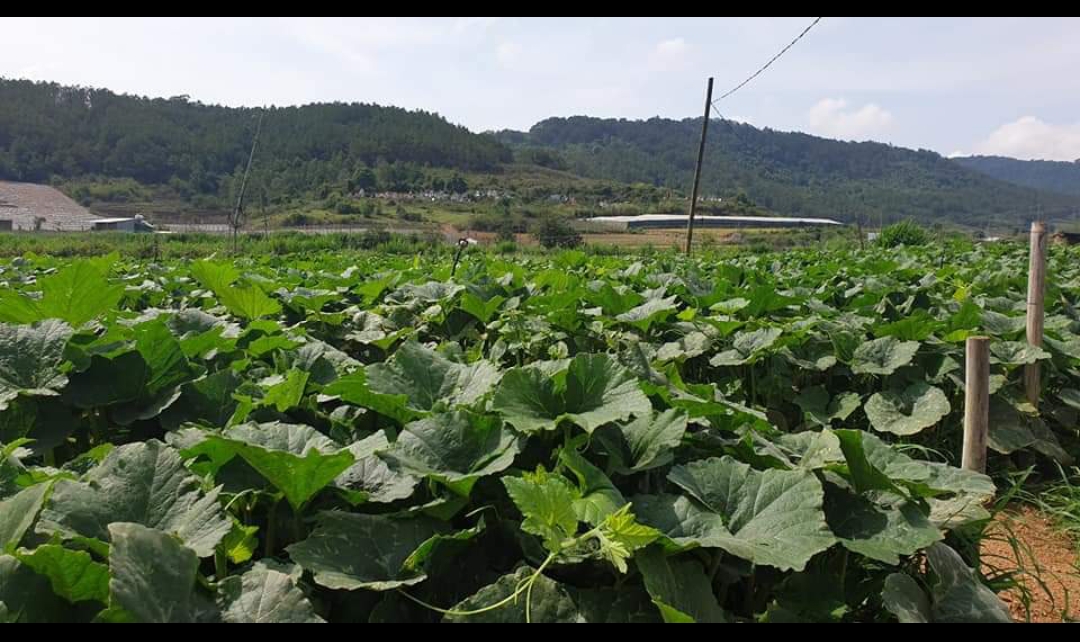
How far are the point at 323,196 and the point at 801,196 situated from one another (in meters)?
73.7

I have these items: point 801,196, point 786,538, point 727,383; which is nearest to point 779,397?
point 727,383

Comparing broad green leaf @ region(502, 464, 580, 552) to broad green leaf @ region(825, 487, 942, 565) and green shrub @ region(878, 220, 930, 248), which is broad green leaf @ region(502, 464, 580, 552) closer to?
broad green leaf @ region(825, 487, 942, 565)

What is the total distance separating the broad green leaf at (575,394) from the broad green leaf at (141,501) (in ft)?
1.88

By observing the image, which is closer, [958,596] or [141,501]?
[141,501]

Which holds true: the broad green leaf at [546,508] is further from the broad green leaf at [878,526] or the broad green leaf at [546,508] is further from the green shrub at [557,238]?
the green shrub at [557,238]

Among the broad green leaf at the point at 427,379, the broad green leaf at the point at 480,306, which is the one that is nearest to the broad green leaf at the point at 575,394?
the broad green leaf at the point at 427,379

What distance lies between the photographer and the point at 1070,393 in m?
4.00

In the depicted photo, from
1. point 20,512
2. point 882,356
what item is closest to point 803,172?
point 882,356

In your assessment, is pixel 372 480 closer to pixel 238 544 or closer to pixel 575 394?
pixel 238 544

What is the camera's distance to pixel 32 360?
1819mm

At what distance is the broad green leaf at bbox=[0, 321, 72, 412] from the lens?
1.75 meters

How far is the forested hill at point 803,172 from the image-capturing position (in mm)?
114625

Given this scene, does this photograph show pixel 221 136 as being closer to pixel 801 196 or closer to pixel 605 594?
pixel 801 196

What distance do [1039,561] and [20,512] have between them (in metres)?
3.84
